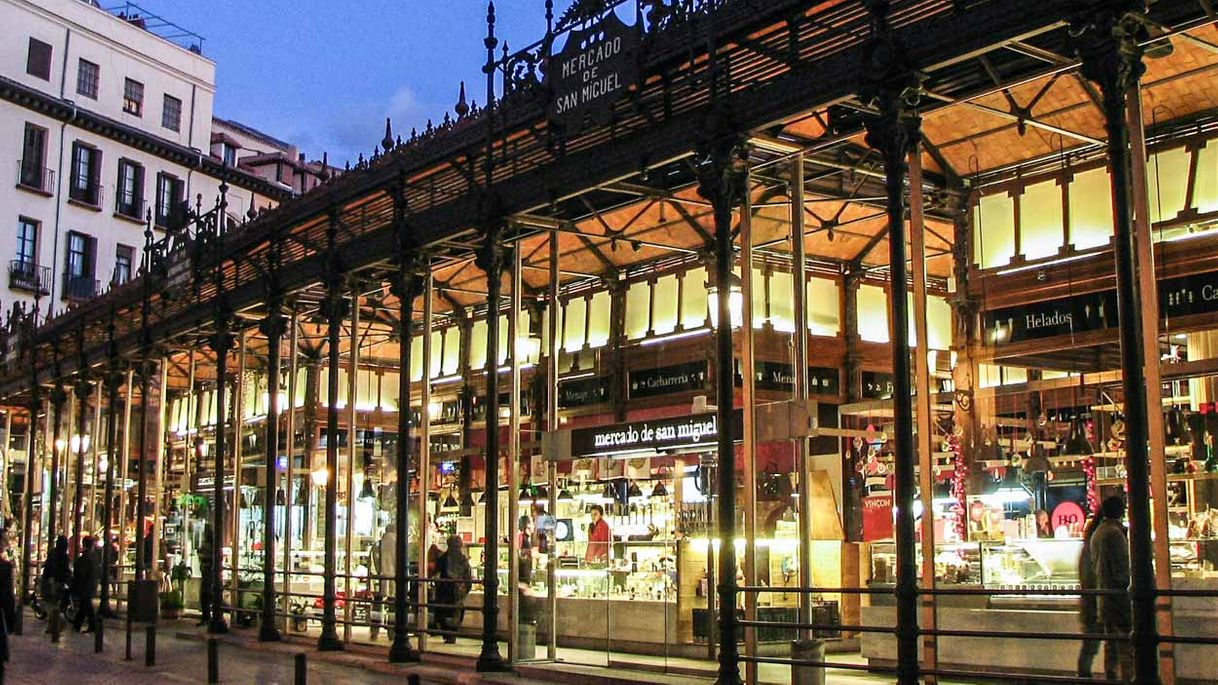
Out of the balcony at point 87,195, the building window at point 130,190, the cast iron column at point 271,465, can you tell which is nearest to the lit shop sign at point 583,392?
the cast iron column at point 271,465

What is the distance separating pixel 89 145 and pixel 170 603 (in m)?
35.5

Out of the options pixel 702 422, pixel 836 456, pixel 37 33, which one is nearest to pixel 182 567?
pixel 836 456

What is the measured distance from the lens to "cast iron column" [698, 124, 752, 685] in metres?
13.5

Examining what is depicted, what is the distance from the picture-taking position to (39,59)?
186 feet

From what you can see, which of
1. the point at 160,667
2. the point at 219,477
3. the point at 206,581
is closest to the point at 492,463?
the point at 160,667

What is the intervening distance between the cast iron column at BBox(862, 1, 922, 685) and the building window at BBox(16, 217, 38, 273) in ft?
Answer: 164

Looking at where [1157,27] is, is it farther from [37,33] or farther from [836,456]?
[37,33]

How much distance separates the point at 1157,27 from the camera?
35.2 ft

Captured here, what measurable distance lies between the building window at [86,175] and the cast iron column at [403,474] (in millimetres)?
43136

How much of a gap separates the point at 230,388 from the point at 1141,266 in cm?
2877

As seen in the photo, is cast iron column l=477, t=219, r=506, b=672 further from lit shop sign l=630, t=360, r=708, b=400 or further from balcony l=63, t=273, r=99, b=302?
balcony l=63, t=273, r=99, b=302

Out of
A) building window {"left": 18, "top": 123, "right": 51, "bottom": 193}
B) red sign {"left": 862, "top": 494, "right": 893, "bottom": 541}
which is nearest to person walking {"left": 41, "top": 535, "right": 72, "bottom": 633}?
red sign {"left": 862, "top": 494, "right": 893, "bottom": 541}

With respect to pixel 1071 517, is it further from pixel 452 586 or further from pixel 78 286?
pixel 78 286

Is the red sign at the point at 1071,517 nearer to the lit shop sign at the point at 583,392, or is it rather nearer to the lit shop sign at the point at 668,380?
the lit shop sign at the point at 668,380
